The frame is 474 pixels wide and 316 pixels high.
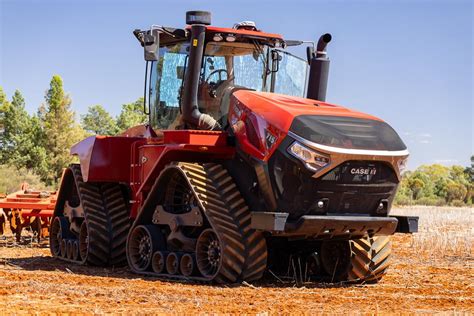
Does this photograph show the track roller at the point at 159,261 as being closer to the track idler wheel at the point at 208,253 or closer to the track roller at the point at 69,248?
the track idler wheel at the point at 208,253

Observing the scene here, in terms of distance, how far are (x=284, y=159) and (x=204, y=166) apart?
1486 mm

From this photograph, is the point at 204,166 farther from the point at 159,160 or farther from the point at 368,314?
the point at 368,314

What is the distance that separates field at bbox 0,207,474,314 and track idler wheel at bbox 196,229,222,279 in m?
0.32

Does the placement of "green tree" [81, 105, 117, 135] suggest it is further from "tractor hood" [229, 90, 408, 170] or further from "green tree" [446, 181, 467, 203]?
"tractor hood" [229, 90, 408, 170]

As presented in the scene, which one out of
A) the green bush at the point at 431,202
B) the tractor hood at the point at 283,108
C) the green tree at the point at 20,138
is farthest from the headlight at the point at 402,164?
the green tree at the point at 20,138

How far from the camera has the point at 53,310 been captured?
9453 mm

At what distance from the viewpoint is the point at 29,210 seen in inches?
789

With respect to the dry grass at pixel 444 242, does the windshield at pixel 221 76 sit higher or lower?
higher

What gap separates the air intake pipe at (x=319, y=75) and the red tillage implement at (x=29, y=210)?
7.18 m

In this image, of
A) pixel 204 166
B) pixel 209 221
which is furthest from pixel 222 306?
pixel 204 166

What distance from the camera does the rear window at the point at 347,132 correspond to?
12008 millimetres

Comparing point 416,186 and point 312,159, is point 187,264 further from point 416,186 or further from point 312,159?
point 416,186

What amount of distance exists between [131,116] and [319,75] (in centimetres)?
6443

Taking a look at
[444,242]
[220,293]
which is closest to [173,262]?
[220,293]
